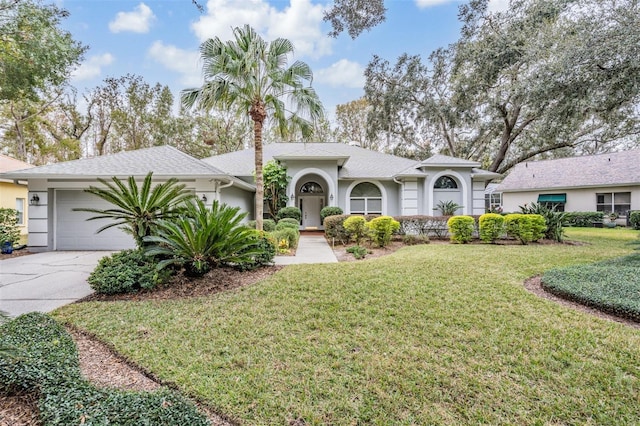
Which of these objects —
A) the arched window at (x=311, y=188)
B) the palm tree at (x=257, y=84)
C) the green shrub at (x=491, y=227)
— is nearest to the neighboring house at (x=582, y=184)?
the green shrub at (x=491, y=227)

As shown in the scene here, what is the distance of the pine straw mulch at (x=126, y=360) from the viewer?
2.39 meters

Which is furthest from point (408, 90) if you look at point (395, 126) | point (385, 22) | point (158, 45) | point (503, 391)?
point (503, 391)

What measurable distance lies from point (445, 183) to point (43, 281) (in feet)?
53.7

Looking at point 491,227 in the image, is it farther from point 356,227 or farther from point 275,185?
point 275,185

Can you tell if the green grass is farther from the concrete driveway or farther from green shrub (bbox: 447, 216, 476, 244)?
green shrub (bbox: 447, 216, 476, 244)

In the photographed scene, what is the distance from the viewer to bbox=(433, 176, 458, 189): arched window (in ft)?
50.5

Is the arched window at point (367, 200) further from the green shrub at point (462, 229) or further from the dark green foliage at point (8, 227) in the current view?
the dark green foliage at point (8, 227)

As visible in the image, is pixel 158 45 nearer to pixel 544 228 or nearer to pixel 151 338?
pixel 151 338

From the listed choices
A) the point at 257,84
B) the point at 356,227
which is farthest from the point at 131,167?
the point at 356,227

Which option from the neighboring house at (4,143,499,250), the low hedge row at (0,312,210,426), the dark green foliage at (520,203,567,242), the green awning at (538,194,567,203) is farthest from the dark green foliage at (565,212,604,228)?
the low hedge row at (0,312,210,426)

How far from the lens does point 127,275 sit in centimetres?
539

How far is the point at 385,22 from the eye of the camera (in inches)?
315

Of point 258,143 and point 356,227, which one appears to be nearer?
point 258,143

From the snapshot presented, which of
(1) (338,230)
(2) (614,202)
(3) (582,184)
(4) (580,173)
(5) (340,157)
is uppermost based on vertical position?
(4) (580,173)
